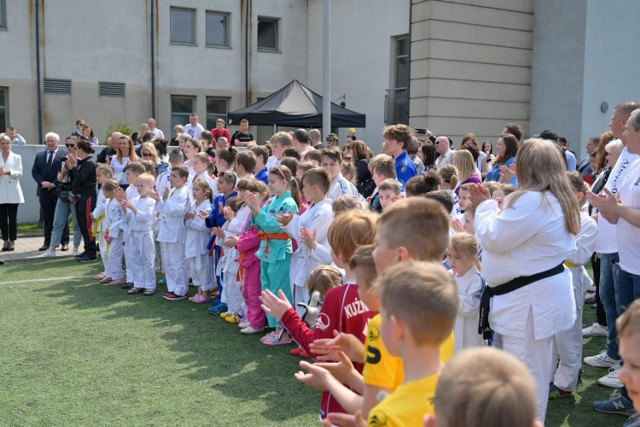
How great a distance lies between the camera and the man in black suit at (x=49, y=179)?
477 inches

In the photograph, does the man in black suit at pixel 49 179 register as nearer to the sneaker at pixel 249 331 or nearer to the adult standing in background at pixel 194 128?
the sneaker at pixel 249 331

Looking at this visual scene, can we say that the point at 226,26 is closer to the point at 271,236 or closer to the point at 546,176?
the point at 271,236

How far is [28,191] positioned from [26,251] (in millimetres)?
4120

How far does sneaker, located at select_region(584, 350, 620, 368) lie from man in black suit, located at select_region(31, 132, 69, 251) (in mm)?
9325

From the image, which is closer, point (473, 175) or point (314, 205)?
point (314, 205)

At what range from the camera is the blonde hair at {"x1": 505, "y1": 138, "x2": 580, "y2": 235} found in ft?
12.7

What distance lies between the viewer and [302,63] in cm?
2705

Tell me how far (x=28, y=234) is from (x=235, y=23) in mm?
14431

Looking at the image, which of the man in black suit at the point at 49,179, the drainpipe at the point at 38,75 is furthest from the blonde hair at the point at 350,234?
the drainpipe at the point at 38,75

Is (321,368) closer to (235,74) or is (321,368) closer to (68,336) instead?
(68,336)

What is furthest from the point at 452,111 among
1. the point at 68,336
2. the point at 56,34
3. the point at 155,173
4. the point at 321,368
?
the point at 321,368

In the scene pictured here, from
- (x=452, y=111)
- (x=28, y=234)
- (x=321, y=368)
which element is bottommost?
(x=28, y=234)

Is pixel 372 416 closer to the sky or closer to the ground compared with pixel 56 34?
closer to the ground

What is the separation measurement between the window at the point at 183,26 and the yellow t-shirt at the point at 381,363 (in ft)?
78.5
